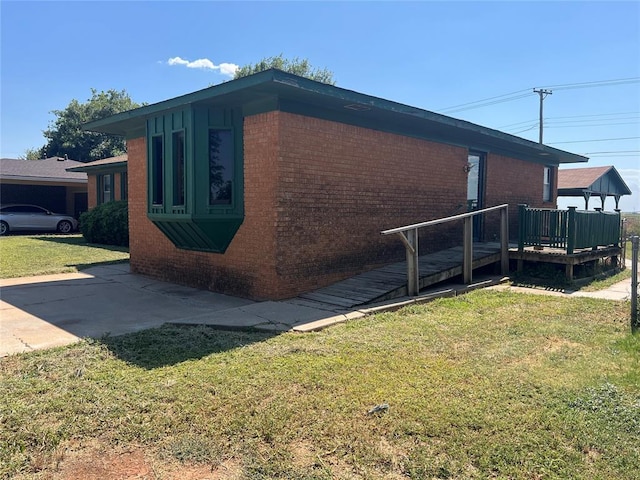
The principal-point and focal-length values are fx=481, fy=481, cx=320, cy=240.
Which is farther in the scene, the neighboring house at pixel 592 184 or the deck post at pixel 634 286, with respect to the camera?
the neighboring house at pixel 592 184

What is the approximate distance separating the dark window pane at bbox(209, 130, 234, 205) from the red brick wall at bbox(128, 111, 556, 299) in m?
0.36

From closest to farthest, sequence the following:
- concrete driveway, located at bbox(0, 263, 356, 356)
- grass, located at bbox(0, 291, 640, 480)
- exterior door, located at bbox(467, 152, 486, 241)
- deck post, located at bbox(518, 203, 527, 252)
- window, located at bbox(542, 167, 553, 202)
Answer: grass, located at bbox(0, 291, 640, 480)
concrete driveway, located at bbox(0, 263, 356, 356)
deck post, located at bbox(518, 203, 527, 252)
exterior door, located at bbox(467, 152, 486, 241)
window, located at bbox(542, 167, 553, 202)

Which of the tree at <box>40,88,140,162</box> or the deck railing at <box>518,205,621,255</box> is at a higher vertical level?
the tree at <box>40,88,140,162</box>

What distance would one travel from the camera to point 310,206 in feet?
26.0

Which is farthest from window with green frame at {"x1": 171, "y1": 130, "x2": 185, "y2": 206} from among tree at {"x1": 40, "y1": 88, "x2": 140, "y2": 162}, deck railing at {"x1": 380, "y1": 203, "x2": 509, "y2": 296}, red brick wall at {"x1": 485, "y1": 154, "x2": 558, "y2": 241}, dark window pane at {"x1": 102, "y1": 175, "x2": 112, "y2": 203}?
tree at {"x1": 40, "y1": 88, "x2": 140, "y2": 162}

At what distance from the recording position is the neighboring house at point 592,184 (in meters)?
23.6

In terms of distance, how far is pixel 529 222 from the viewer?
10.2 m

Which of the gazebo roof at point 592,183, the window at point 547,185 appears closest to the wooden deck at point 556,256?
the window at point 547,185

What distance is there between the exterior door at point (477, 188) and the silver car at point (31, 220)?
20.1 meters

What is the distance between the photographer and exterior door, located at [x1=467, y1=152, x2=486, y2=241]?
12500 millimetres

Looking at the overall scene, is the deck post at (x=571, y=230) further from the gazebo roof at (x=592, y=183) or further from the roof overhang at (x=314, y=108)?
the gazebo roof at (x=592, y=183)

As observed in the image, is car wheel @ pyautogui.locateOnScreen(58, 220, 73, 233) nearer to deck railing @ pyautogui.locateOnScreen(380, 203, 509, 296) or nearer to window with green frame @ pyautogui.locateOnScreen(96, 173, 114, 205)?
window with green frame @ pyautogui.locateOnScreen(96, 173, 114, 205)

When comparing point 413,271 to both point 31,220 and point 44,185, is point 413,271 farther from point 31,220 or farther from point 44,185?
point 44,185

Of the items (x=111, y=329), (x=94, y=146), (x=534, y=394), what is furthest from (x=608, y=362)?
(x=94, y=146)
